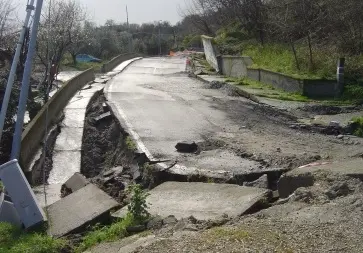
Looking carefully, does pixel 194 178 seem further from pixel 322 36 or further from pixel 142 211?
pixel 322 36

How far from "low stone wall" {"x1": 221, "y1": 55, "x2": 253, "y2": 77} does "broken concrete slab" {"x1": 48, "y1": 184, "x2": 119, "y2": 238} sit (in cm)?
1654

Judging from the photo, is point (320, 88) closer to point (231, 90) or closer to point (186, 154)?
point (231, 90)

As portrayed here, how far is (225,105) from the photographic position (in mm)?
16375

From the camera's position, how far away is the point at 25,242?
6.15m

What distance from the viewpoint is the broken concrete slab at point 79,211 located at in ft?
22.0

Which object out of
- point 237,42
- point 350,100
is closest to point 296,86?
point 350,100

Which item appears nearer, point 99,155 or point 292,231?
point 292,231

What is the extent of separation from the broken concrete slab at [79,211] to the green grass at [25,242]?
11.5 inches

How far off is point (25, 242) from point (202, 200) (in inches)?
87.8

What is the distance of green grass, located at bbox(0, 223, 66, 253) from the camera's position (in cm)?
596

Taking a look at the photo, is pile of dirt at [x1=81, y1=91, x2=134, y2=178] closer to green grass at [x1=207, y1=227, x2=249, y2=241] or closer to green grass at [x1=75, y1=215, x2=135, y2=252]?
green grass at [x1=75, y1=215, x2=135, y2=252]

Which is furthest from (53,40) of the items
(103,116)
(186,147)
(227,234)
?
(227,234)

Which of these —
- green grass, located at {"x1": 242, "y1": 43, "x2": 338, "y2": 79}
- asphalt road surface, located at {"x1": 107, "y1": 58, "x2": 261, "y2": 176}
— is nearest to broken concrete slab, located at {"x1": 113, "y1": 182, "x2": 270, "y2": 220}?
asphalt road surface, located at {"x1": 107, "y1": 58, "x2": 261, "y2": 176}

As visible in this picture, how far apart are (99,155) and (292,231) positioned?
8166mm
